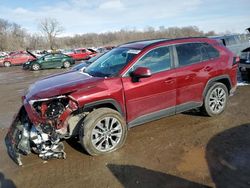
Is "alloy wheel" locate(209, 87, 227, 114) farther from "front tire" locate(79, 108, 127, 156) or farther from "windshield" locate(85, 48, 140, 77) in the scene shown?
"front tire" locate(79, 108, 127, 156)

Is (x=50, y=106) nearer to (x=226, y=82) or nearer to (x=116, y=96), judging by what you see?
(x=116, y=96)

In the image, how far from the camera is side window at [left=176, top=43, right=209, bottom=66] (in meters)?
5.43

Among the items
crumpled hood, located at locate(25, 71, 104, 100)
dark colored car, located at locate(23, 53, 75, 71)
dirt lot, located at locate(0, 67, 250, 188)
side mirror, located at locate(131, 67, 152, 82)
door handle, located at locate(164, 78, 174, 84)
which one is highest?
side mirror, located at locate(131, 67, 152, 82)

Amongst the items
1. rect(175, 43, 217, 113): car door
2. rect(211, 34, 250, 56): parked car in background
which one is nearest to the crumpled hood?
rect(175, 43, 217, 113): car door

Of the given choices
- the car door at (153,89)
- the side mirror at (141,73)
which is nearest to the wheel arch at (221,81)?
the car door at (153,89)

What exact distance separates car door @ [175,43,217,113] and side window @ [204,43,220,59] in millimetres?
83

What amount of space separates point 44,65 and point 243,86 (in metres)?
18.3

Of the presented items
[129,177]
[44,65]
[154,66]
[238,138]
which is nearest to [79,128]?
[129,177]

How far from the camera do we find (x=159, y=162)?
4188mm

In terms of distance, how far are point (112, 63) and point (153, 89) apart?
982mm

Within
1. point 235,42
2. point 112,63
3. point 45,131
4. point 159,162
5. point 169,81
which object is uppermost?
point 235,42

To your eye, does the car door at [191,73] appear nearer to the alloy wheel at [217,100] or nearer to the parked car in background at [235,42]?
the alloy wheel at [217,100]

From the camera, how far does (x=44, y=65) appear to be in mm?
23594

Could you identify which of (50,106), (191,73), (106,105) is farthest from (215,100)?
(50,106)
